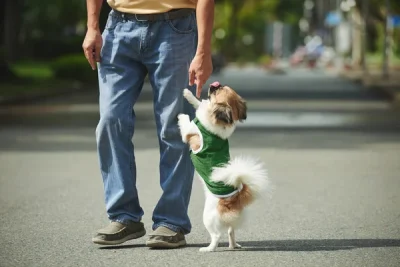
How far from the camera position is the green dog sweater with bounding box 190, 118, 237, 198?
633 centimetres

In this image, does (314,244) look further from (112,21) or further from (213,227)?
(112,21)

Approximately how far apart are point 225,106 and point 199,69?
0.42 m

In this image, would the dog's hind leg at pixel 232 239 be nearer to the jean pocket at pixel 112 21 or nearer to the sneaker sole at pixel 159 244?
the sneaker sole at pixel 159 244

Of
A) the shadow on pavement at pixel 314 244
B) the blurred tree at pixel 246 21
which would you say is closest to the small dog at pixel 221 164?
the shadow on pavement at pixel 314 244

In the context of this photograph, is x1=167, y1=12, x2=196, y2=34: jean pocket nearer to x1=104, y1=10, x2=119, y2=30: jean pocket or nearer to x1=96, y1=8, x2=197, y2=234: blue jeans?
x1=96, y1=8, x2=197, y2=234: blue jeans

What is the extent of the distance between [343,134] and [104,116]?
10235mm

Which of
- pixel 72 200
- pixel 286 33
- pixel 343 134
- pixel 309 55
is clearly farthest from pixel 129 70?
pixel 286 33

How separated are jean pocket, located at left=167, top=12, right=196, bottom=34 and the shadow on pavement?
1303 millimetres

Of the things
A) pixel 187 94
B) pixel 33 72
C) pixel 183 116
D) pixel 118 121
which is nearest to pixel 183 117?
pixel 183 116

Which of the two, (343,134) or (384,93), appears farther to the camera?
(384,93)

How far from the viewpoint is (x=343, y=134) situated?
16.5 metres

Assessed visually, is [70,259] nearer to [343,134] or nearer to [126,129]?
[126,129]

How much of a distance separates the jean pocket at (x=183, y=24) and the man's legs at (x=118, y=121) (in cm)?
21

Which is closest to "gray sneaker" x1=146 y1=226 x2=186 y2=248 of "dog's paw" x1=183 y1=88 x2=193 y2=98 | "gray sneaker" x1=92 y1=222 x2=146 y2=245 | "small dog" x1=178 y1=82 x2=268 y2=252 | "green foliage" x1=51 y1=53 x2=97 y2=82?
"gray sneaker" x1=92 y1=222 x2=146 y2=245
